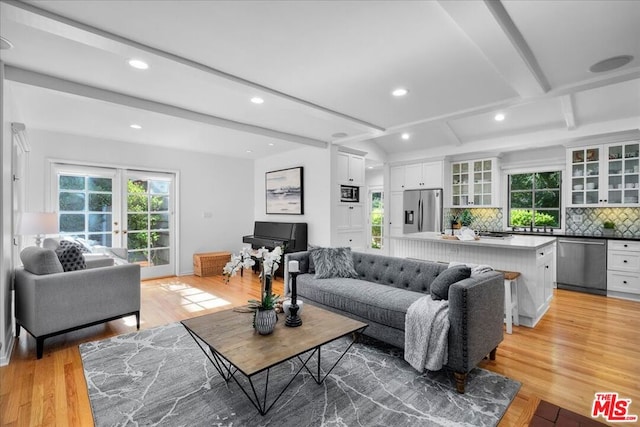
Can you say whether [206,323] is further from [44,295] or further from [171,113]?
[171,113]

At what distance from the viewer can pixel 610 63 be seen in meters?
2.56

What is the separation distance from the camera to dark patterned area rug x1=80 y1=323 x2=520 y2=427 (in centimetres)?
185

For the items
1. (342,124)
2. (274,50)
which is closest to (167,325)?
(274,50)

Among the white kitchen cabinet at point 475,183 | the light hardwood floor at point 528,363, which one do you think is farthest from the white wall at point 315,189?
the white kitchen cabinet at point 475,183

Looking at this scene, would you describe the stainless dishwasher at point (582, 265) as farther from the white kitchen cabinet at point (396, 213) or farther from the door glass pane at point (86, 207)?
the door glass pane at point (86, 207)

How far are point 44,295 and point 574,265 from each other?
6722 millimetres

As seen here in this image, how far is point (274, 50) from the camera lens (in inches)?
93.1

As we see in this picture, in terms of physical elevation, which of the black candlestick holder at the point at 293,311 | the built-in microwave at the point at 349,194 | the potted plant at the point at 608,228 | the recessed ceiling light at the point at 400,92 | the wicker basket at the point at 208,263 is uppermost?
the recessed ceiling light at the point at 400,92

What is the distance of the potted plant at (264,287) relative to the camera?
201 centimetres

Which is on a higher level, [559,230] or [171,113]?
[171,113]

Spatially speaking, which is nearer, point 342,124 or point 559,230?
point 342,124

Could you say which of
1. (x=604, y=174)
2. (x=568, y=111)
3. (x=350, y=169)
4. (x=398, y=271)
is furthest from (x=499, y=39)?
(x=604, y=174)

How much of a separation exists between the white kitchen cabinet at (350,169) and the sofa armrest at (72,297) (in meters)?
3.60

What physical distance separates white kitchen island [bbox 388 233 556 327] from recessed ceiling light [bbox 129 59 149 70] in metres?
3.63
